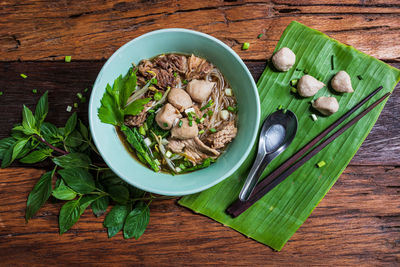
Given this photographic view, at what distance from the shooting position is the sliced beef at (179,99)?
2.02 metres

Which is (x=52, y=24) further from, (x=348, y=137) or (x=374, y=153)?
(x=374, y=153)

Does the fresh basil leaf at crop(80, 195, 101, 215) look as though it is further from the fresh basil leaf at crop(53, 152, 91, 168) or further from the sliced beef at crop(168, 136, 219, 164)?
the sliced beef at crop(168, 136, 219, 164)

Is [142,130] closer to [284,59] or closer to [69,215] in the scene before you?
[69,215]

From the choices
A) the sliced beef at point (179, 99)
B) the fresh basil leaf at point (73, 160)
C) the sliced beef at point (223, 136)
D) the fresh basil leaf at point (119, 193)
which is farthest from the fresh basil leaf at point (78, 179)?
the sliced beef at point (223, 136)

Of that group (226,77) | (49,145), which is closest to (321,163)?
(226,77)

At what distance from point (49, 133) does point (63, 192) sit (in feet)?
1.67

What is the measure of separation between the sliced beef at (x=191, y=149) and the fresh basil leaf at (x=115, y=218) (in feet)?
2.50

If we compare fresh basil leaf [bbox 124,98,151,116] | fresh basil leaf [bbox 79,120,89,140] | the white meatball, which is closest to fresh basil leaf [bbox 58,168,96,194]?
fresh basil leaf [bbox 79,120,89,140]

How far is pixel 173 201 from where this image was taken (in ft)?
8.10

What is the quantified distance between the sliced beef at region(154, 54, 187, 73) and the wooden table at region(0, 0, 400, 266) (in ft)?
1.67

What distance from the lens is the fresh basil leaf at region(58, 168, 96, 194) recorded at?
7.32ft

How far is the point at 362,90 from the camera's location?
7.73ft

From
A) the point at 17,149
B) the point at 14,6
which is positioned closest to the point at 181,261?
the point at 17,149

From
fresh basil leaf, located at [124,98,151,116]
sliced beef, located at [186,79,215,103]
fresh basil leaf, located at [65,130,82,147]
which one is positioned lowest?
fresh basil leaf, located at [65,130,82,147]
